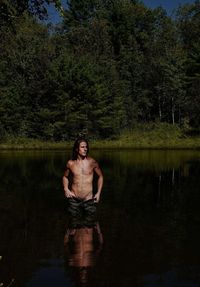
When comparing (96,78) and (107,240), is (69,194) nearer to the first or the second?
(107,240)

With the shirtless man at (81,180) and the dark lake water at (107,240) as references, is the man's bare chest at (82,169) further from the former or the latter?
the dark lake water at (107,240)

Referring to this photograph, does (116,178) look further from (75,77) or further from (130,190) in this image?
(75,77)

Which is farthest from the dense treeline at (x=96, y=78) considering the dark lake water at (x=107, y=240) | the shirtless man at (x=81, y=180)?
the shirtless man at (x=81, y=180)

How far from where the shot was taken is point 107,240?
1224 centimetres

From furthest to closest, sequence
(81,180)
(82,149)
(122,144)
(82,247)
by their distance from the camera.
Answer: (122,144), (81,180), (82,149), (82,247)

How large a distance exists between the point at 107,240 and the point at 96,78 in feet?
185

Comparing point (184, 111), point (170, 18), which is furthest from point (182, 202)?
point (170, 18)

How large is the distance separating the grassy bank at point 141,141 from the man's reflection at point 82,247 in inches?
1941

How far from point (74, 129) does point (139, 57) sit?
20.7m

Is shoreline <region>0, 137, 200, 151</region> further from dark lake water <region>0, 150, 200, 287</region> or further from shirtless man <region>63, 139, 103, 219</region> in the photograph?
shirtless man <region>63, 139, 103, 219</region>

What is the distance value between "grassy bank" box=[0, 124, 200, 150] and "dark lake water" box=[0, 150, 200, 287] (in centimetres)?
4170

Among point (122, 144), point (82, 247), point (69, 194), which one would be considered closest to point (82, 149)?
point (69, 194)

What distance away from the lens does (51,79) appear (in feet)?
224

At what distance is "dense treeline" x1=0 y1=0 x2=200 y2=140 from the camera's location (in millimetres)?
67562
